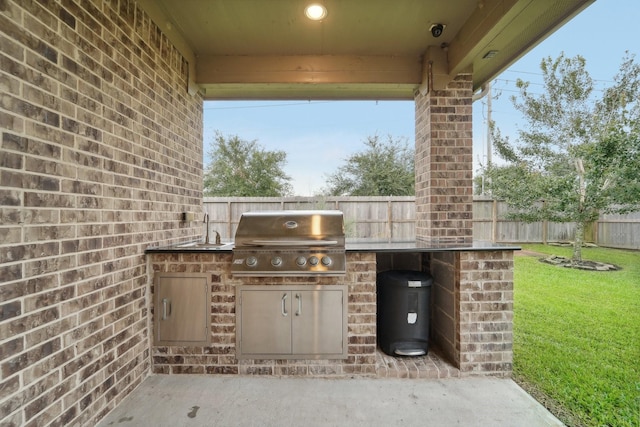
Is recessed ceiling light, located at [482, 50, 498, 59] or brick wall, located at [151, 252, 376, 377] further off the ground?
recessed ceiling light, located at [482, 50, 498, 59]

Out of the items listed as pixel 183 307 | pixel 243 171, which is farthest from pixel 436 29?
pixel 243 171

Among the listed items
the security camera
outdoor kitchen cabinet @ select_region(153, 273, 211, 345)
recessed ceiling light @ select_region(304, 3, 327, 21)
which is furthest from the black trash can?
recessed ceiling light @ select_region(304, 3, 327, 21)

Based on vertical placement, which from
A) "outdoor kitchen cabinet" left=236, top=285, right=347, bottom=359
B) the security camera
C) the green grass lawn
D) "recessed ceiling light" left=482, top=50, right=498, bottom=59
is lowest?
the green grass lawn

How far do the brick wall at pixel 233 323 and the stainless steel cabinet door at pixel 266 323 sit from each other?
0.31 ft

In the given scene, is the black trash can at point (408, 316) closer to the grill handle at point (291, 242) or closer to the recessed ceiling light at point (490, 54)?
the grill handle at point (291, 242)

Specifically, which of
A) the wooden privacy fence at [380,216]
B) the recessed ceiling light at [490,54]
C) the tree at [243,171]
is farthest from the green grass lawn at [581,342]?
the tree at [243,171]

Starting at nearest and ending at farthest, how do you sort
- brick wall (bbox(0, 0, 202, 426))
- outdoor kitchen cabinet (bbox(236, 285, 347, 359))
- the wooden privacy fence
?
brick wall (bbox(0, 0, 202, 426)) < outdoor kitchen cabinet (bbox(236, 285, 347, 359)) < the wooden privacy fence

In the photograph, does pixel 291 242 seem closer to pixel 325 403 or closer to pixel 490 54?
pixel 325 403

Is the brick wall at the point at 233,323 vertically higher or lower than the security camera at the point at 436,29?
lower

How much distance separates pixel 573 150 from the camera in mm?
6047

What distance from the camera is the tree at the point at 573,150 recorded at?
5172mm

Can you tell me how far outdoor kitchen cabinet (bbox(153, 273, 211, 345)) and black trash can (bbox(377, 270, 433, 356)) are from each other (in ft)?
5.38

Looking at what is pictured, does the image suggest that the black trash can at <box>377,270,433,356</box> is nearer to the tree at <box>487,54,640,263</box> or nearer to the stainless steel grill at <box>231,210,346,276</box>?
the stainless steel grill at <box>231,210,346,276</box>

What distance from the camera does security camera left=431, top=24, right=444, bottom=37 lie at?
259 centimetres
